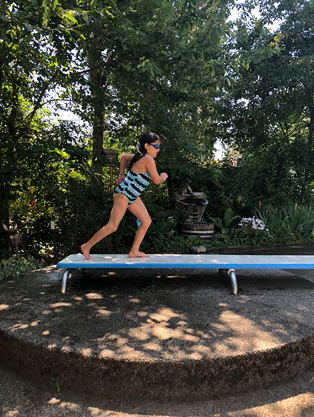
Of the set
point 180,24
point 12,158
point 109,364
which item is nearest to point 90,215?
point 12,158

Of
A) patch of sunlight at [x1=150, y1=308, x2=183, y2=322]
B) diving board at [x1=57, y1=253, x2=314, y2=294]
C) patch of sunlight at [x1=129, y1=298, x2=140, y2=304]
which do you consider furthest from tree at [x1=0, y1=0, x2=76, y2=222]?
patch of sunlight at [x1=150, y1=308, x2=183, y2=322]

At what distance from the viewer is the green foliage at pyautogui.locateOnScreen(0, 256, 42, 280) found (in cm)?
443

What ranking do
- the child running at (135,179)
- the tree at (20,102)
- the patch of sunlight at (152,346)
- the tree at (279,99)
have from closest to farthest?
1. the patch of sunlight at (152,346)
2. the child running at (135,179)
3. the tree at (20,102)
4. the tree at (279,99)

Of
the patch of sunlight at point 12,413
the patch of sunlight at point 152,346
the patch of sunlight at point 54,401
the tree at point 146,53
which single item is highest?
the tree at point 146,53

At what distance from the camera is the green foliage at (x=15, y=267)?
443cm

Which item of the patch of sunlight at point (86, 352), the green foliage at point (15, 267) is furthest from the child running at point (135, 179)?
the patch of sunlight at point (86, 352)

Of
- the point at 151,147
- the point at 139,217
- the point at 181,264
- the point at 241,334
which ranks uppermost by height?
the point at 151,147

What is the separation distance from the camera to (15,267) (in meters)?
4.65

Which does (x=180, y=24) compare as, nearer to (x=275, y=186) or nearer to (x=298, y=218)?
(x=298, y=218)

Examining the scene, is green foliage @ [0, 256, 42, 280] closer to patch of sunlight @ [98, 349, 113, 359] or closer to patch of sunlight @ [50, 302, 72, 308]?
patch of sunlight @ [50, 302, 72, 308]

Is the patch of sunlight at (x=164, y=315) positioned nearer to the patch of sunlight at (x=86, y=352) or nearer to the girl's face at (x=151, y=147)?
the patch of sunlight at (x=86, y=352)

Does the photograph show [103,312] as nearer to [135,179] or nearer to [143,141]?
[135,179]

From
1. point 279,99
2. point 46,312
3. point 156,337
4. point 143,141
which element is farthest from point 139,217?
point 279,99

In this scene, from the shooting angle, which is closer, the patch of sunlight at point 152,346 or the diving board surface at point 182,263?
the patch of sunlight at point 152,346
